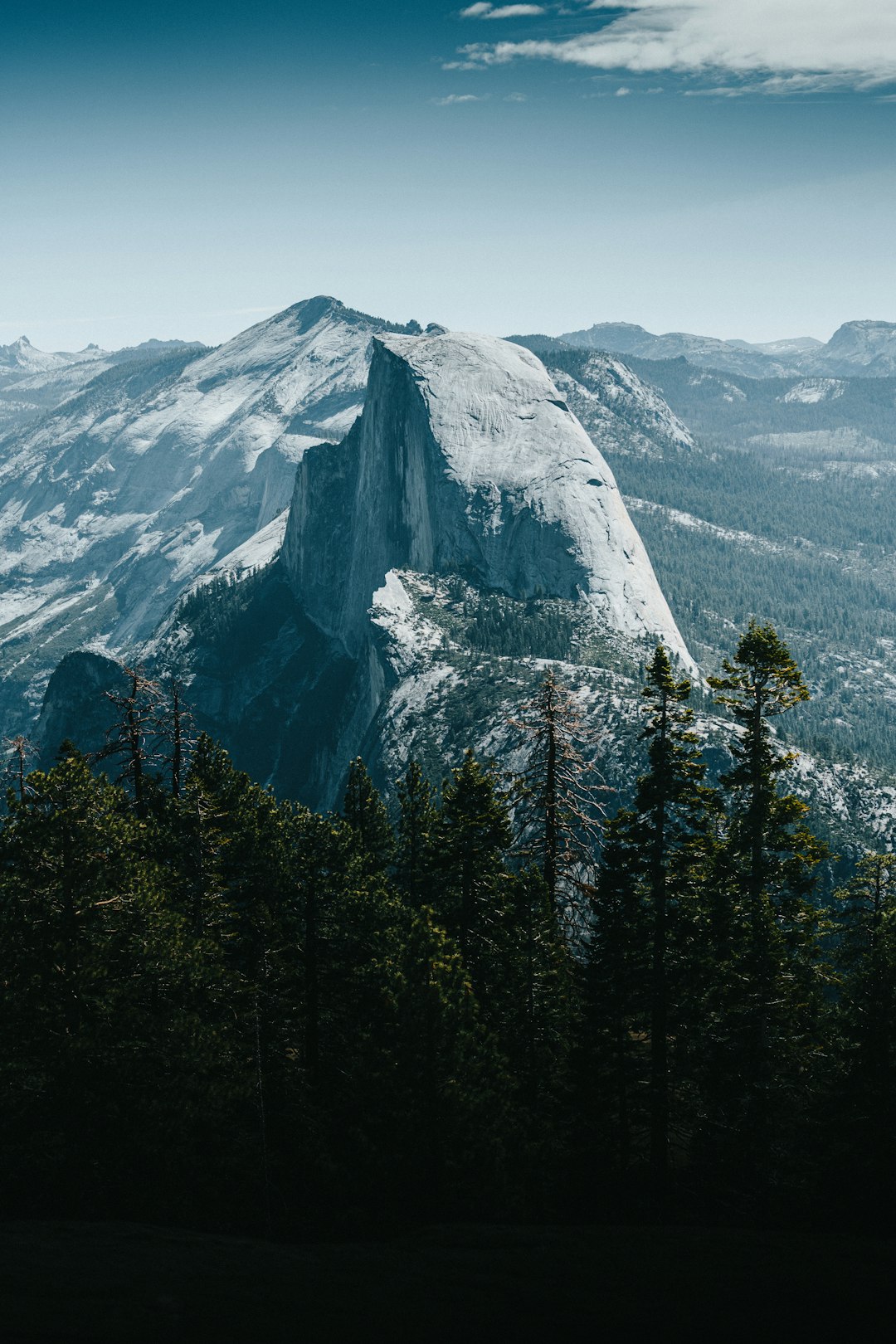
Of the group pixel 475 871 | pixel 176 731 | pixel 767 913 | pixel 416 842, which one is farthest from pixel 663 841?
pixel 176 731

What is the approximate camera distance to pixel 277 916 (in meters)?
32.1

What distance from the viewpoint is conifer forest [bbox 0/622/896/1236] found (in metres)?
23.7

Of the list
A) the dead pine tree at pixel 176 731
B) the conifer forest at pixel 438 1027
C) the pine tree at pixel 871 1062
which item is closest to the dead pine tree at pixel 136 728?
the dead pine tree at pixel 176 731

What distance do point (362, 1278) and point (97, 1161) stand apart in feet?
24.9

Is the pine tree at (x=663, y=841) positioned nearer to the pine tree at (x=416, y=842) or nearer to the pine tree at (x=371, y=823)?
the pine tree at (x=416, y=842)

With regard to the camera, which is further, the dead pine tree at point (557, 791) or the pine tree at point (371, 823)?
the pine tree at point (371, 823)

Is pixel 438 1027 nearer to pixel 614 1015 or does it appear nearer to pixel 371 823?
pixel 614 1015

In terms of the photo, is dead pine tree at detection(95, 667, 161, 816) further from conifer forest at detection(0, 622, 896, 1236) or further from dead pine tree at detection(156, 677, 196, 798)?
conifer forest at detection(0, 622, 896, 1236)

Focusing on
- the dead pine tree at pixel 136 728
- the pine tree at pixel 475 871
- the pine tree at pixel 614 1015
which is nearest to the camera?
the pine tree at pixel 614 1015

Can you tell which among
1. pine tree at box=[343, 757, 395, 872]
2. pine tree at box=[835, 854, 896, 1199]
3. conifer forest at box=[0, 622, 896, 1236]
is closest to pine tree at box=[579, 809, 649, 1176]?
conifer forest at box=[0, 622, 896, 1236]

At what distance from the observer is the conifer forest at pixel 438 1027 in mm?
23734

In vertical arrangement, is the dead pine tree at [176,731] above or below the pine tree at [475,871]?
above

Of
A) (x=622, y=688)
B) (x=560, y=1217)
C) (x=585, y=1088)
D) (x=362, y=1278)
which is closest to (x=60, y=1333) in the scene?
(x=362, y=1278)

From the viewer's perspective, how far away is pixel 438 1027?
26.5 metres
